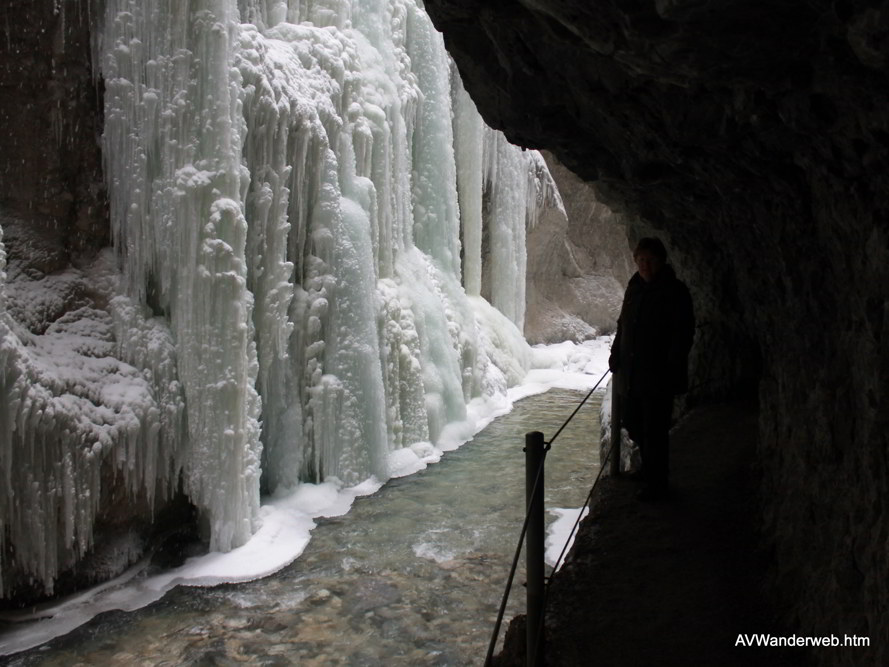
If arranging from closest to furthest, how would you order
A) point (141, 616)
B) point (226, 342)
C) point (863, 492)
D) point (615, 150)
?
1. point (863, 492)
2. point (615, 150)
3. point (141, 616)
4. point (226, 342)

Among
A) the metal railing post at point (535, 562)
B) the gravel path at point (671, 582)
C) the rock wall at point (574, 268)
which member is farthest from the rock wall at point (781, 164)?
the rock wall at point (574, 268)

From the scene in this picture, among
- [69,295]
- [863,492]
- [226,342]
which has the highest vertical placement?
[69,295]

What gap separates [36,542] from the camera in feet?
14.9

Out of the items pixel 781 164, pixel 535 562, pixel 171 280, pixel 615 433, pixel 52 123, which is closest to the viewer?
pixel 781 164

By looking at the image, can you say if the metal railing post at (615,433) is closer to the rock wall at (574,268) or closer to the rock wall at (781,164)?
the rock wall at (781,164)

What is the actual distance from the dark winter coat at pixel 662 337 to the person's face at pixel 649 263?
0.09 feet

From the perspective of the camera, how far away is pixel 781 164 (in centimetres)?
244

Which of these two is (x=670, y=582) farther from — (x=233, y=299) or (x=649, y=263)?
(x=233, y=299)

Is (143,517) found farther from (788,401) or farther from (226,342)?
(788,401)

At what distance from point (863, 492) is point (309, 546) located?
468 centimetres

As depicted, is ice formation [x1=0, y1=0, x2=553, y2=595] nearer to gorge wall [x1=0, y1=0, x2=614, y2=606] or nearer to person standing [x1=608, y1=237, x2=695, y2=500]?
gorge wall [x1=0, y1=0, x2=614, y2=606]

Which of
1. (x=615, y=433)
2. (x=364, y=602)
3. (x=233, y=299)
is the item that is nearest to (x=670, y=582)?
(x=615, y=433)

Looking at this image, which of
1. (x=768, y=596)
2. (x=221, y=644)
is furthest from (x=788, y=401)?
(x=221, y=644)

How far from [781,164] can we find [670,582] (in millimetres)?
1809
